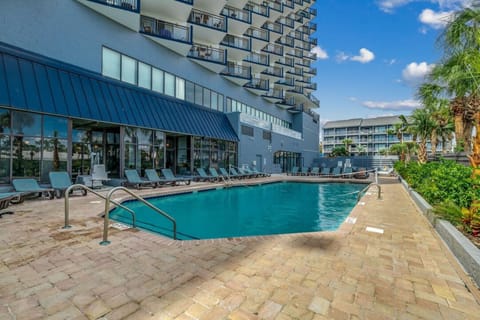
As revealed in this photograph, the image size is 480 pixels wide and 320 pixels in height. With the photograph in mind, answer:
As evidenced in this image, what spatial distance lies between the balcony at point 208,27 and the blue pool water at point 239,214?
1333 cm

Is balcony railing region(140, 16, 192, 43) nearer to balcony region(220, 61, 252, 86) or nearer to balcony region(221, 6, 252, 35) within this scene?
balcony region(220, 61, 252, 86)

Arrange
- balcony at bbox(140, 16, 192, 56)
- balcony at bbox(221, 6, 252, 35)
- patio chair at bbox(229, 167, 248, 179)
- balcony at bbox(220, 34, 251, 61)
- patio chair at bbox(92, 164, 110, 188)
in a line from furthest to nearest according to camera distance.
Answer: balcony at bbox(220, 34, 251, 61) → balcony at bbox(221, 6, 252, 35) → patio chair at bbox(229, 167, 248, 179) → balcony at bbox(140, 16, 192, 56) → patio chair at bbox(92, 164, 110, 188)

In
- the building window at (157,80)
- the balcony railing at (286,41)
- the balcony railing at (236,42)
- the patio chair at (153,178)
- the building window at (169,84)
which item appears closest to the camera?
the patio chair at (153,178)

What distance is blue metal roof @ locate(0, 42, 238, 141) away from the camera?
8680mm

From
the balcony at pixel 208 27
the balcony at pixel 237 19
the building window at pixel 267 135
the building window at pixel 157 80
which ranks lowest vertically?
the building window at pixel 267 135

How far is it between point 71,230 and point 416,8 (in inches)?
766

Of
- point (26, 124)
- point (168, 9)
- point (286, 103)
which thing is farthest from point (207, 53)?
point (286, 103)

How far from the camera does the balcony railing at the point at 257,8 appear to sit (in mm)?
24516

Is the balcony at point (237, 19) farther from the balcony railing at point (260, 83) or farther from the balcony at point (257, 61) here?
the balcony railing at point (260, 83)

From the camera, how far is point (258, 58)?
86.5 ft

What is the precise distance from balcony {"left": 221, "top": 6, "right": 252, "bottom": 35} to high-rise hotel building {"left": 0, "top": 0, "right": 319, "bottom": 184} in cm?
11

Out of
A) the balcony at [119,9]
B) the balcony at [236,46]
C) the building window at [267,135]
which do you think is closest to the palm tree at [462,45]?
the balcony at [119,9]

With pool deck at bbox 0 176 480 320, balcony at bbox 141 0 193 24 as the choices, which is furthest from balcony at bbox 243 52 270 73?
pool deck at bbox 0 176 480 320

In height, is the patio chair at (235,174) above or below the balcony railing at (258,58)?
below
